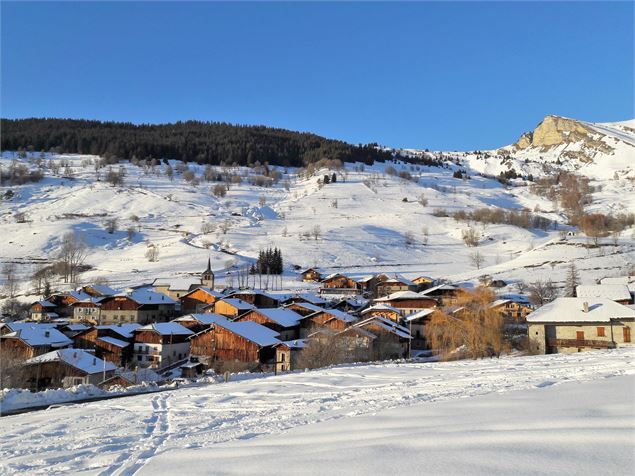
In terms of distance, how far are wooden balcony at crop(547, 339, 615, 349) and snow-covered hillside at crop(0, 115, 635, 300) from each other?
52448mm

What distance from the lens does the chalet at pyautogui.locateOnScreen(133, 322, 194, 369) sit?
145 ft

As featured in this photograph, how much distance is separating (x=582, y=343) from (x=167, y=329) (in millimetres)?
33651

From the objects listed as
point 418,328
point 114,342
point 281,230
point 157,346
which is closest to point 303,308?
point 418,328

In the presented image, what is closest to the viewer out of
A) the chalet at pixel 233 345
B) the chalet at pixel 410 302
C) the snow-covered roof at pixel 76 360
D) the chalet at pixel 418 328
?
the snow-covered roof at pixel 76 360

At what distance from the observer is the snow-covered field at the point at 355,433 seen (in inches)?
190

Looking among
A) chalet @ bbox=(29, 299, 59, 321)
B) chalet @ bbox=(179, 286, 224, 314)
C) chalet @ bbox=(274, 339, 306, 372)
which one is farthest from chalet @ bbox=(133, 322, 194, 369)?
chalet @ bbox=(29, 299, 59, 321)

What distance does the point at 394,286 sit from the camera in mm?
83688

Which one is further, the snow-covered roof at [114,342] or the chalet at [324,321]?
the chalet at [324,321]

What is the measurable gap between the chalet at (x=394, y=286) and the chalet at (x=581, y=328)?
46405 mm

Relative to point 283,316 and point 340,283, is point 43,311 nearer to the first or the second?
point 283,316

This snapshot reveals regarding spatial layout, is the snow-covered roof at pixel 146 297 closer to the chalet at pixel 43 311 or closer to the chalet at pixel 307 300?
the chalet at pixel 43 311

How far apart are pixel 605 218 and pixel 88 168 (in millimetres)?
173890

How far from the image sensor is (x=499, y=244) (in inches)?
4951

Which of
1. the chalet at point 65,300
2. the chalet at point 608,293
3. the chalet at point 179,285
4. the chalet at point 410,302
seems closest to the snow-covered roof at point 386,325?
the chalet at point 410,302
